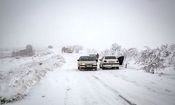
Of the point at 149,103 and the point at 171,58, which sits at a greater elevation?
the point at 171,58

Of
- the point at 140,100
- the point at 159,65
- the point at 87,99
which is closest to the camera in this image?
A: the point at 140,100

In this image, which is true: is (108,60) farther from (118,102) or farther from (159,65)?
(118,102)

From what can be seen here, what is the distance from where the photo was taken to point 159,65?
21.7 meters

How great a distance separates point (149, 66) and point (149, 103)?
1425cm

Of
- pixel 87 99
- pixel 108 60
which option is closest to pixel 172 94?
pixel 87 99

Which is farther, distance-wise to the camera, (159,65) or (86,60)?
(86,60)

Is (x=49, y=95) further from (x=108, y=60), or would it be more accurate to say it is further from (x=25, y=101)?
(x=108, y=60)

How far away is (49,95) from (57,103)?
184cm

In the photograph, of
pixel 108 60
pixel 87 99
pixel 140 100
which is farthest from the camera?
pixel 108 60

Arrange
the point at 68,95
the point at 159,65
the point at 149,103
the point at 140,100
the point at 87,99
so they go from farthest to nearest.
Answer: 1. the point at 159,65
2. the point at 68,95
3. the point at 87,99
4. the point at 140,100
5. the point at 149,103

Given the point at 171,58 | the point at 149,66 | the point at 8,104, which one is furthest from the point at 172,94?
the point at 171,58

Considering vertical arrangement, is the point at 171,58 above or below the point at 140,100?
above

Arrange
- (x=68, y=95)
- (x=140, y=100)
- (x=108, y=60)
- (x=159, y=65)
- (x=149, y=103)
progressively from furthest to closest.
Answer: (x=108, y=60), (x=159, y=65), (x=68, y=95), (x=140, y=100), (x=149, y=103)

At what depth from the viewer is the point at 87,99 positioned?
9336 mm
